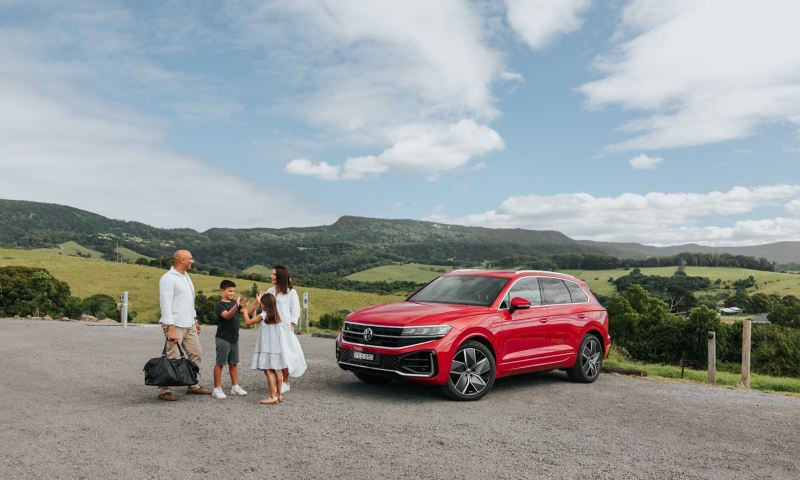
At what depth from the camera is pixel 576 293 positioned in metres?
10.8

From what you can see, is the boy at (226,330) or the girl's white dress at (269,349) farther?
the boy at (226,330)

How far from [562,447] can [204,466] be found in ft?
11.5

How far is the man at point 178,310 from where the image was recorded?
26.3ft

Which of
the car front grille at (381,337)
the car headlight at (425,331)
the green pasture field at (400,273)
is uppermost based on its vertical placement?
the car headlight at (425,331)

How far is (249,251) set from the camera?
165 meters

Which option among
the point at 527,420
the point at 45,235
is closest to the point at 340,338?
the point at 527,420

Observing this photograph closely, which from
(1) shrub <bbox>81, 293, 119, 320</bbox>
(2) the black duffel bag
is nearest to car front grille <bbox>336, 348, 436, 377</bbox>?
(2) the black duffel bag

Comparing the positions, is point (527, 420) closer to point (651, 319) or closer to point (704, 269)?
point (651, 319)

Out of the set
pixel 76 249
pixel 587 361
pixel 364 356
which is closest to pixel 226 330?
pixel 364 356

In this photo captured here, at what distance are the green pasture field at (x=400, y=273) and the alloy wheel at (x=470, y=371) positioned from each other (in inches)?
4227

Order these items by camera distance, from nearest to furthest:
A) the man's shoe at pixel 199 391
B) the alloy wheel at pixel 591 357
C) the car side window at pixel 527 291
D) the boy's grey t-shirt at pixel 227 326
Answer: the boy's grey t-shirt at pixel 227 326
the man's shoe at pixel 199 391
the car side window at pixel 527 291
the alloy wheel at pixel 591 357

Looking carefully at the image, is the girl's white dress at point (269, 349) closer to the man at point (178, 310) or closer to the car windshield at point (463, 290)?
the man at point (178, 310)

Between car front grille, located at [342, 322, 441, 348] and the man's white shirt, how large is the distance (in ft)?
7.30

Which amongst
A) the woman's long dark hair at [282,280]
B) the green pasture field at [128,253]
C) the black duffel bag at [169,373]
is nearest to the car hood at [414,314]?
the woman's long dark hair at [282,280]
